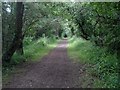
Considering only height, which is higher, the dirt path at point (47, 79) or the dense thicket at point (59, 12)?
the dense thicket at point (59, 12)

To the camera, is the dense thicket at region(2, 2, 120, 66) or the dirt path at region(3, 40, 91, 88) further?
the dense thicket at region(2, 2, 120, 66)

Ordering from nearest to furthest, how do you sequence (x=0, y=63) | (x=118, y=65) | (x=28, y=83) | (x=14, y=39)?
(x=28, y=83), (x=118, y=65), (x=0, y=63), (x=14, y=39)

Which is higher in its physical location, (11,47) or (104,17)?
(104,17)

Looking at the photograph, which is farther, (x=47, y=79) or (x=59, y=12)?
(x=59, y=12)

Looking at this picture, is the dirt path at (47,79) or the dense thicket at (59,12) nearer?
the dirt path at (47,79)

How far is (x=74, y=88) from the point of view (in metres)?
11.2

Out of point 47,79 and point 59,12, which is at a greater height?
point 59,12

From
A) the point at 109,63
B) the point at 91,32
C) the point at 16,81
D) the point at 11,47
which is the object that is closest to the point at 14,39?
the point at 11,47

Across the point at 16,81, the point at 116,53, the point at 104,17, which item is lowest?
the point at 16,81

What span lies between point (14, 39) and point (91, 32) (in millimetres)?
11239

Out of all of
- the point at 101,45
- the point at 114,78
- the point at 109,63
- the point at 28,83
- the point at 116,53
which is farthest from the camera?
the point at 101,45

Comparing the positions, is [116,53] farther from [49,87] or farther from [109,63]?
[49,87]

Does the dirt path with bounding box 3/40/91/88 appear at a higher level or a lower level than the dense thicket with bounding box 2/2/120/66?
lower

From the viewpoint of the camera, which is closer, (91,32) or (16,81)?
(16,81)
